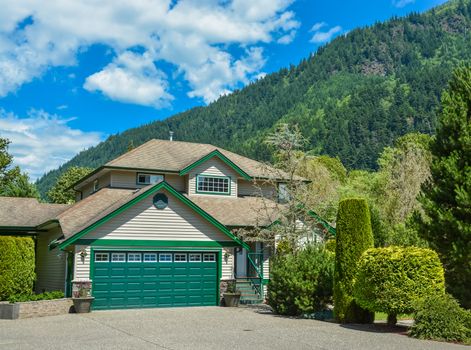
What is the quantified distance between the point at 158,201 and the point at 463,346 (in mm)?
13705

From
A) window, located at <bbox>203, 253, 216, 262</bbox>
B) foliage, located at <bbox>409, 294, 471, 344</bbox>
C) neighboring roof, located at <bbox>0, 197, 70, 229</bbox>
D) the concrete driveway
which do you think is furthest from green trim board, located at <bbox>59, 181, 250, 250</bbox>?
foliage, located at <bbox>409, 294, 471, 344</bbox>

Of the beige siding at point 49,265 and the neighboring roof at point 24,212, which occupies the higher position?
the neighboring roof at point 24,212

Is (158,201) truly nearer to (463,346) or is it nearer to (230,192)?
(230,192)

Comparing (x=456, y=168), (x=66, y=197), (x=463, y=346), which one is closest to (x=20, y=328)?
(x=463, y=346)

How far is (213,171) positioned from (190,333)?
15.3 metres

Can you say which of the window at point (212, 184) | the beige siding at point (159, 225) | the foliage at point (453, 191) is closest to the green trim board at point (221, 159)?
the window at point (212, 184)

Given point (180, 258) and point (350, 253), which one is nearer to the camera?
point (350, 253)

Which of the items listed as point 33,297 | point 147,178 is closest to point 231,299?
point 33,297

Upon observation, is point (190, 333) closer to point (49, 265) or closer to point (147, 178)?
point (49, 265)

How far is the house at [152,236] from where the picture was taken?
22.9m

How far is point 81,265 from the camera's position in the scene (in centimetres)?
2236

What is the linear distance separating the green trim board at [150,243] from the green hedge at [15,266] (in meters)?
3.42

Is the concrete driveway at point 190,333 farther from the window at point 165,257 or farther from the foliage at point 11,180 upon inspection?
the foliage at point 11,180

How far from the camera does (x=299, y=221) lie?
27.6 m
